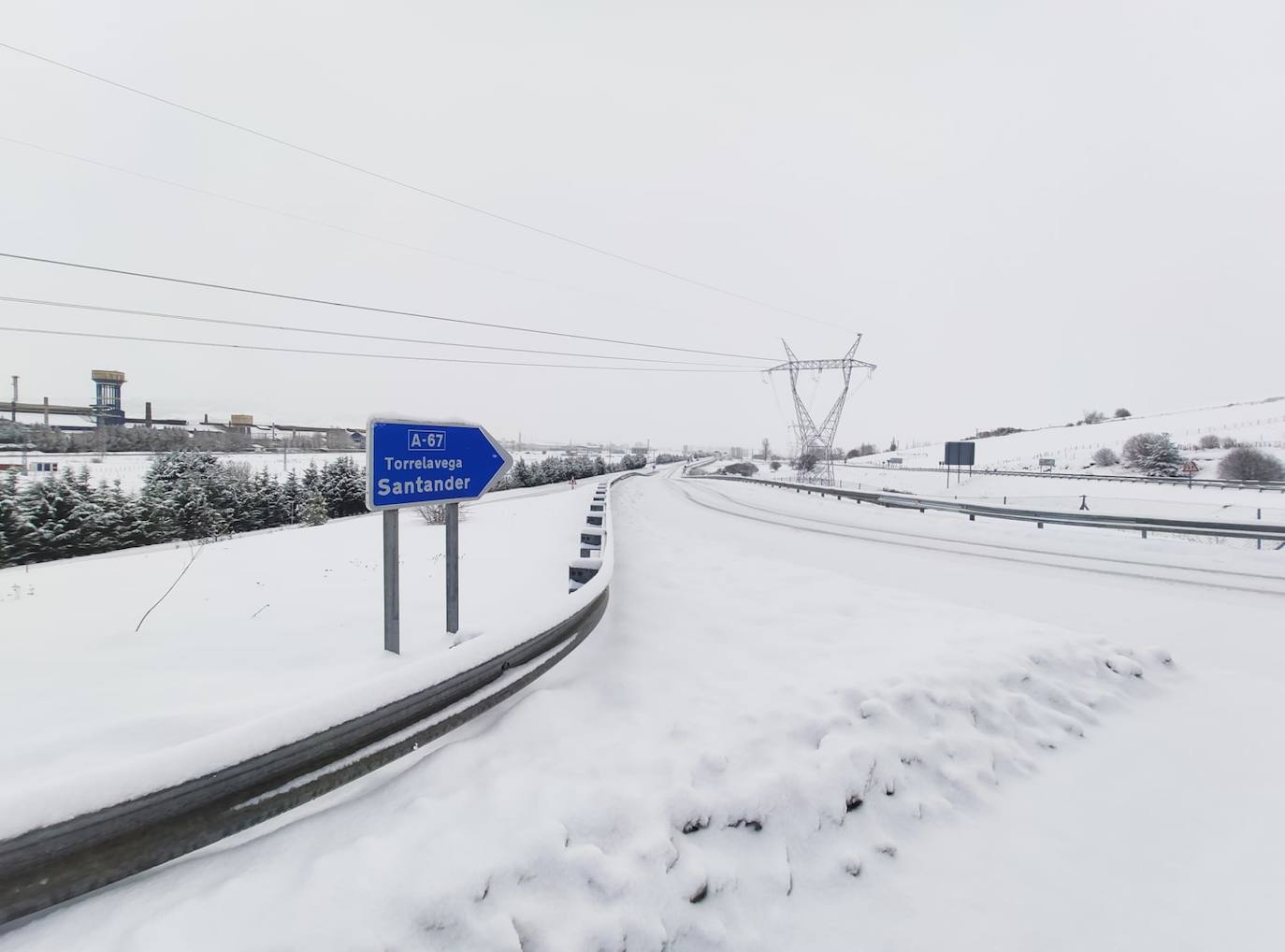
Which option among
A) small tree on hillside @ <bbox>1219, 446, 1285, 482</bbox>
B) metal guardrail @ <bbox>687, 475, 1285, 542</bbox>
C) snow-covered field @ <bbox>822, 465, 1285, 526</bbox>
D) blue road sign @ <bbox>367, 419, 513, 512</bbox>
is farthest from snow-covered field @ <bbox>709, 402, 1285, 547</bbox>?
blue road sign @ <bbox>367, 419, 513, 512</bbox>

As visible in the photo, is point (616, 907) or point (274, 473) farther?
point (274, 473)

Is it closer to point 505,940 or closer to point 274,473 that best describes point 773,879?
point 505,940

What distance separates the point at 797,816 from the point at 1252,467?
59.8 meters

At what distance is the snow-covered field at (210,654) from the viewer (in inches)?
79.7

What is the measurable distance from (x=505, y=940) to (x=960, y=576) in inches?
349

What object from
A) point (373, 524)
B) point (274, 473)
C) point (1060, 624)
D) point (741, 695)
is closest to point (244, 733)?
point (741, 695)

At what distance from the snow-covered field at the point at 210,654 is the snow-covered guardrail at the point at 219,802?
0.22 ft

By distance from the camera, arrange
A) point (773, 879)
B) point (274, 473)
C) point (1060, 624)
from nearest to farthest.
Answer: point (773, 879), point (1060, 624), point (274, 473)

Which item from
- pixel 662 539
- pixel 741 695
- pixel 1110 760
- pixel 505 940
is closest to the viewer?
pixel 505 940

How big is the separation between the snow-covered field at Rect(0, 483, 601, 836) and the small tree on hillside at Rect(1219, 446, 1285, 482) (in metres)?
57.2

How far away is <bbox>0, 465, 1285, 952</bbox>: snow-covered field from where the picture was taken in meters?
1.86

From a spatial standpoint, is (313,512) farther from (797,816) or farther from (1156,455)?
(1156,455)

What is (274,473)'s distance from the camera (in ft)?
91.2

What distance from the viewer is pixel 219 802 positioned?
1.94 meters
